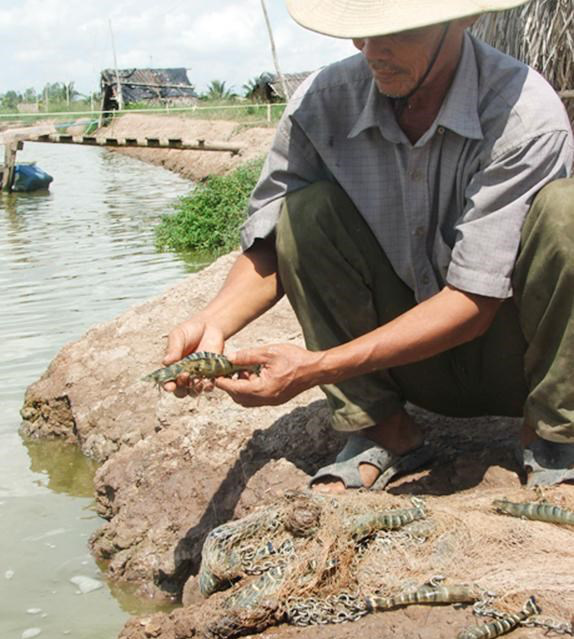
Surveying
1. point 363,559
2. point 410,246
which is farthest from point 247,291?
point 363,559

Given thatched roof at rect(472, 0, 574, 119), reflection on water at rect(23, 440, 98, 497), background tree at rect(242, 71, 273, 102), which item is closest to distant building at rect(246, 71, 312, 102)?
background tree at rect(242, 71, 273, 102)

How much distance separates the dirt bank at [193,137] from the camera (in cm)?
2213

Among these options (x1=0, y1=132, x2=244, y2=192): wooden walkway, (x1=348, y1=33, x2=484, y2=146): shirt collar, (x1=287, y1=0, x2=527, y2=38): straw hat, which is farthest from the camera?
(x1=0, y1=132, x2=244, y2=192): wooden walkway

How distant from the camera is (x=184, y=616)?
110 inches

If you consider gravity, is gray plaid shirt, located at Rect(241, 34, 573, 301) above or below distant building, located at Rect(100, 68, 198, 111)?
above

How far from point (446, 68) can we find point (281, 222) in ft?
2.27

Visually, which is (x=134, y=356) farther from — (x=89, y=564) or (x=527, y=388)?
(x=527, y=388)

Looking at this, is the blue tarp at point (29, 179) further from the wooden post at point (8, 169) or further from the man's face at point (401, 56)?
the man's face at point (401, 56)

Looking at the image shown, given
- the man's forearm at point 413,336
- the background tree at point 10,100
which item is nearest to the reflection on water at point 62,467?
the man's forearm at point 413,336

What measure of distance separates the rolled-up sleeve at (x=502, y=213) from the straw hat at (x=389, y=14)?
1.35ft

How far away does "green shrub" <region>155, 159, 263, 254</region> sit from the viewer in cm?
1195

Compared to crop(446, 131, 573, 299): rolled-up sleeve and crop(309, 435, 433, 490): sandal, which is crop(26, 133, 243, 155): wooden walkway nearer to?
crop(309, 435, 433, 490): sandal

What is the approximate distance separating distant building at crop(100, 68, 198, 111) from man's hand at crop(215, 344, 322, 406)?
4173 centimetres

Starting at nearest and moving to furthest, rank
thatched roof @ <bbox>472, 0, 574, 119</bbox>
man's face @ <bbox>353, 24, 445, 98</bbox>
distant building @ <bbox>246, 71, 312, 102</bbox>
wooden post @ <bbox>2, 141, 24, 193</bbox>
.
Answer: man's face @ <bbox>353, 24, 445, 98</bbox>, thatched roof @ <bbox>472, 0, 574, 119</bbox>, wooden post @ <bbox>2, 141, 24, 193</bbox>, distant building @ <bbox>246, 71, 312, 102</bbox>
